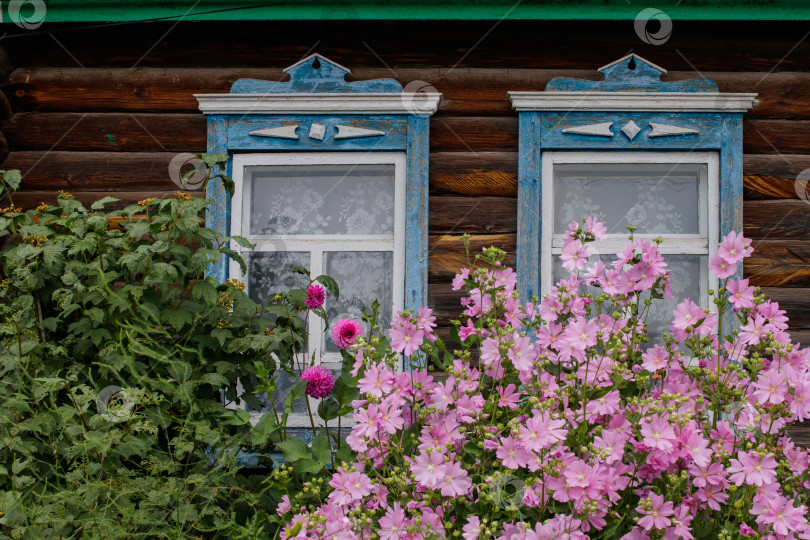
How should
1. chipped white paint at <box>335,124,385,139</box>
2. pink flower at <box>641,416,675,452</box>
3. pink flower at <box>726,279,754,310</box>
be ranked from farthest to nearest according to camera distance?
chipped white paint at <box>335,124,385,139</box> → pink flower at <box>726,279,754,310</box> → pink flower at <box>641,416,675,452</box>

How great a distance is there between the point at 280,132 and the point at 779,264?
95.6 inches

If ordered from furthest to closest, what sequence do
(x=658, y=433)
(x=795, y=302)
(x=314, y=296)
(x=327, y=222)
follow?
(x=327, y=222) → (x=795, y=302) → (x=314, y=296) → (x=658, y=433)

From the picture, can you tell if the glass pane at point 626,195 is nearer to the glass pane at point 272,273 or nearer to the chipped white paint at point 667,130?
the chipped white paint at point 667,130

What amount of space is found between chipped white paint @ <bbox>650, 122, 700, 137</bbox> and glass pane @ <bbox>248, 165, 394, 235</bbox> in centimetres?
125

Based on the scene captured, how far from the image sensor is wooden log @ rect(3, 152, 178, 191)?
10.8 feet

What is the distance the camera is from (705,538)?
1.64 meters

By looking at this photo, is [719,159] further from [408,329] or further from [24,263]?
[24,263]

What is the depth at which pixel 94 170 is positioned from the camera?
331cm

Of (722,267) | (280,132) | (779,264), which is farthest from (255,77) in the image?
(779,264)

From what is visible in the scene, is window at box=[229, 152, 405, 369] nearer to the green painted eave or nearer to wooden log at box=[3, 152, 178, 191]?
wooden log at box=[3, 152, 178, 191]

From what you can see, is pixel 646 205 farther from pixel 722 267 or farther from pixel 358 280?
pixel 722 267

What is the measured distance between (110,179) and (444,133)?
5.37 feet

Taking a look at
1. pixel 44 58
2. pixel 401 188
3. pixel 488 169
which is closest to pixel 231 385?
pixel 401 188

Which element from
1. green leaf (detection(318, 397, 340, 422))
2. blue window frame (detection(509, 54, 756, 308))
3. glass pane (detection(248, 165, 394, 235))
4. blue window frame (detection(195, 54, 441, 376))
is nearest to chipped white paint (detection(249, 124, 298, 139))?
blue window frame (detection(195, 54, 441, 376))
